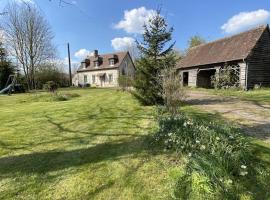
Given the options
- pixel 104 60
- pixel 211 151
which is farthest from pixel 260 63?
pixel 104 60

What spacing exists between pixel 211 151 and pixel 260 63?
18.1 m

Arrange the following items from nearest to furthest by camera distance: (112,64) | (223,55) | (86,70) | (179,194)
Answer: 1. (179,194)
2. (223,55)
3. (112,64)
4. (86,70)

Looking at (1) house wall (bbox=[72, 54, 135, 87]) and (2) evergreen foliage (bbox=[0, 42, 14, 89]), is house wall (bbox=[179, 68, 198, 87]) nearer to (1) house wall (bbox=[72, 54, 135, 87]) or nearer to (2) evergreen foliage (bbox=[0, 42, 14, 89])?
(1) house wall (bbox=[72, 54, 135, 87])

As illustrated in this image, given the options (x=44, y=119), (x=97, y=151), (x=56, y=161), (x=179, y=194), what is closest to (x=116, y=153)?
(x=97, y=151)

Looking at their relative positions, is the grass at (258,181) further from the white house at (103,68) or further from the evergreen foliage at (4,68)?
the white house at (103,68)

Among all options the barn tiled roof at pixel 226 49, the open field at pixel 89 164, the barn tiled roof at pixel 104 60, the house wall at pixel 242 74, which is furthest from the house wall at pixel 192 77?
the barn tiled roof at pixel 104 60

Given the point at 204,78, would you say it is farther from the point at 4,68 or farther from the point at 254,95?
the point at 4,68

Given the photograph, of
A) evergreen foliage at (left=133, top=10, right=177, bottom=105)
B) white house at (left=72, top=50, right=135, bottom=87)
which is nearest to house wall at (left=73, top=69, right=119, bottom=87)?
white house at (left=72, top=50, right=135, bottom=87)

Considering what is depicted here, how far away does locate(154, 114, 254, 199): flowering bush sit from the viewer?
350 cm

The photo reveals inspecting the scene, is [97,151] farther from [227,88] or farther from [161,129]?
[227,88]

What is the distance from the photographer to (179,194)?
340 centimetres

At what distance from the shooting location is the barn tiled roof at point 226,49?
1936 cm

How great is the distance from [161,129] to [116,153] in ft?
4.08

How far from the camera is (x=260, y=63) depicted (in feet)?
63.9
